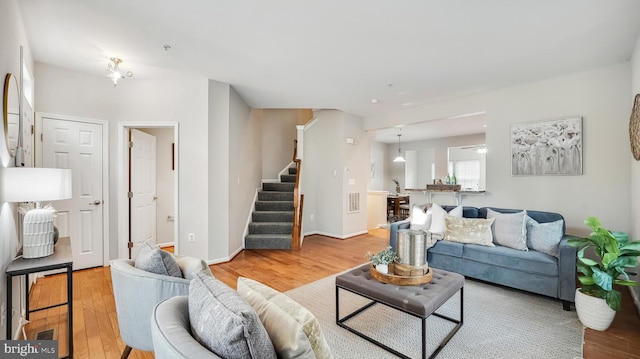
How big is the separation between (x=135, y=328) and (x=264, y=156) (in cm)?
519

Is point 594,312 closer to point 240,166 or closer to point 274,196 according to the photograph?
point 240,166

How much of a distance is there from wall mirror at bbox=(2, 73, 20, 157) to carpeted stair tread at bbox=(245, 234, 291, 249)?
3135mm

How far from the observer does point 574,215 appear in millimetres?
3590

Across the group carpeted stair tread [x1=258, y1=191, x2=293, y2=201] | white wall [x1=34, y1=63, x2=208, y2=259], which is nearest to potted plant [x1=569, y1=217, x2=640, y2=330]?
white wall [x1=34, y1=63, x2=208, y2=259]

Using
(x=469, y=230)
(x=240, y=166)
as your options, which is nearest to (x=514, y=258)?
(x=469, y=230)

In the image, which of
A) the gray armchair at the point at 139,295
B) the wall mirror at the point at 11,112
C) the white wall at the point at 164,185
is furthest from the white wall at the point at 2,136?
the white wall at the point at 164,185

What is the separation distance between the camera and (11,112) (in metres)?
2.05

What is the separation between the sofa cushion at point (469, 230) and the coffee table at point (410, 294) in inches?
45.3

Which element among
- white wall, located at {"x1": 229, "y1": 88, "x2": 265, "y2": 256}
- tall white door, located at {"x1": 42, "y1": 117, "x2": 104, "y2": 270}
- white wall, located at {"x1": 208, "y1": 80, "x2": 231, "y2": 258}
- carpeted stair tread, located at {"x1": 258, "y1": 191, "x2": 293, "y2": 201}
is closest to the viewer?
tall white door, located at {"x1": 42, "y1": 117, "x2": 104, "y2": 270}

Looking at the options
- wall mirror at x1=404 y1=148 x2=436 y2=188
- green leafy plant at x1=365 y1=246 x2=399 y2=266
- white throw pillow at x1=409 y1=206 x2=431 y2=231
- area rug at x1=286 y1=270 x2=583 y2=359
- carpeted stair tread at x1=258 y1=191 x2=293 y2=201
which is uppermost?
wall mirror at x1=404 y1=148 x2=436 y2=188

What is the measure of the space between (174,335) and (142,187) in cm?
419

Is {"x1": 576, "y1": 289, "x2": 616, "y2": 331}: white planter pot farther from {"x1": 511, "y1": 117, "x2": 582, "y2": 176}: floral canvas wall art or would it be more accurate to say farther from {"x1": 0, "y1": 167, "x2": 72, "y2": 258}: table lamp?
{"x1": 0, "y1": 167, "x2": 72, "y2": 258}: table lamp

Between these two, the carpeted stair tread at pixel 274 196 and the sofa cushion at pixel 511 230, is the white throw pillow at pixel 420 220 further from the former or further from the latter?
the carpeted stair tread at pixel 274 196

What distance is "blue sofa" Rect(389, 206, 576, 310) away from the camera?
2.61 metres
